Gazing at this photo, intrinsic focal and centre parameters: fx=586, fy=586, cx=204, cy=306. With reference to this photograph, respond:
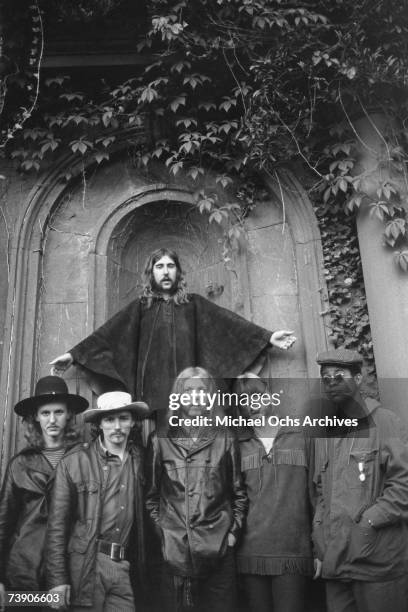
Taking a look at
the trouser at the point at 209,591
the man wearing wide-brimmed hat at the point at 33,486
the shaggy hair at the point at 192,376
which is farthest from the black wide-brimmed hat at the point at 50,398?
the trouser at the point at 209,591

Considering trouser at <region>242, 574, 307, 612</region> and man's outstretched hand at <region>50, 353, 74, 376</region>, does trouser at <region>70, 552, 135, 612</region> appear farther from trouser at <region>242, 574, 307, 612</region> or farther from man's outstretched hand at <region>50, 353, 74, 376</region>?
man's outstretched hand at <region>50, 353, 74, 376</region>

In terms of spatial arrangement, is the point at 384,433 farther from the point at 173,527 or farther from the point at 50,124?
the point at 50,124

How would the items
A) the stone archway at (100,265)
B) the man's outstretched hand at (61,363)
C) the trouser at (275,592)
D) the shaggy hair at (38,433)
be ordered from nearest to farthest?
1. the trouser at (275,592)
2. the shaggy hair at (38,433)
3. the man's outstretched hand at (61,363)
4. the stone archway at (100,265)

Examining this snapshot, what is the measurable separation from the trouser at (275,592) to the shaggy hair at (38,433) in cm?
147

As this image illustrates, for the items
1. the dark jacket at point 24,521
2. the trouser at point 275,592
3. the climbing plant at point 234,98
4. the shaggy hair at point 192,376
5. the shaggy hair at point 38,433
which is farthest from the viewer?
the climbing plant at point 234,98

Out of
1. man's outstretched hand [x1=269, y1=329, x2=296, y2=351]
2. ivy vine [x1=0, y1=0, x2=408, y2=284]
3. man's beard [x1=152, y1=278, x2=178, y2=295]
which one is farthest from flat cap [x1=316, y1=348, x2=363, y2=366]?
man's beard [x1=152, y1=278, x2=178, y2=295]

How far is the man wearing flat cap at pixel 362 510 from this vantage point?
3.24 meters

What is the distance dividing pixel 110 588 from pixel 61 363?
1862 mm

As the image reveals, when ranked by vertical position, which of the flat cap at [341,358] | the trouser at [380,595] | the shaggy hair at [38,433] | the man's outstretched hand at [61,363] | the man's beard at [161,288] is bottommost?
the trouser at [380,595]

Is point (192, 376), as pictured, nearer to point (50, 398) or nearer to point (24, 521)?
point (50, 398)

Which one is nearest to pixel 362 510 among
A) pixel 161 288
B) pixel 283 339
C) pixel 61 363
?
pixel 283 339

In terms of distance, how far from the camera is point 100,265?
5434 mm

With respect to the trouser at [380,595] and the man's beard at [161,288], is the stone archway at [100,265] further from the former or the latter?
the trouser at [380,595]

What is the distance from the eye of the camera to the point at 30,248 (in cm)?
529
